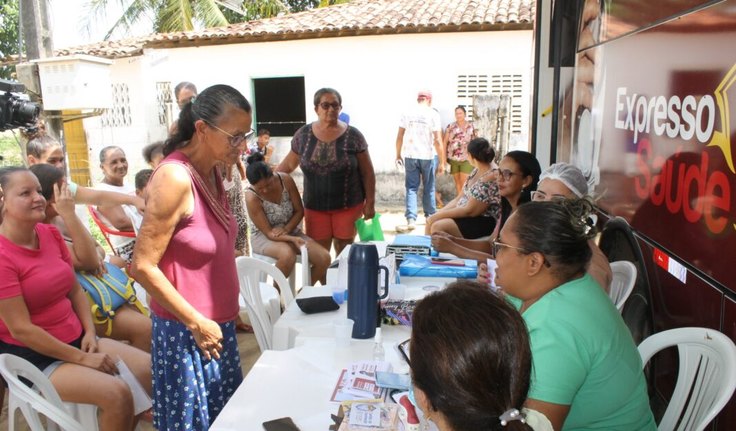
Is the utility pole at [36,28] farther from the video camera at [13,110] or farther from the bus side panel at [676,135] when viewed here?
the bus side panel at [676,135]

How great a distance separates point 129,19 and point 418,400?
1587cm

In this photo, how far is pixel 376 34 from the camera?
9.20m

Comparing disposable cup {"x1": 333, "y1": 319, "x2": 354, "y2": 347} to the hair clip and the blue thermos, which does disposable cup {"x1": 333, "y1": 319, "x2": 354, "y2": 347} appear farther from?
the hair clip

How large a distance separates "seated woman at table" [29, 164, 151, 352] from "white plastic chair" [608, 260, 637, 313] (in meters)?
2.42

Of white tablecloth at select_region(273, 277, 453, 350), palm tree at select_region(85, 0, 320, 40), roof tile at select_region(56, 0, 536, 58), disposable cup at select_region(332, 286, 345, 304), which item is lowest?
white tablecloth at select_region(273, 277, 453, 350)

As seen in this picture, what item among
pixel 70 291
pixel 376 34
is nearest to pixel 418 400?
pixel 70 291

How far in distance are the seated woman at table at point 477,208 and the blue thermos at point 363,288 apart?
224 cm

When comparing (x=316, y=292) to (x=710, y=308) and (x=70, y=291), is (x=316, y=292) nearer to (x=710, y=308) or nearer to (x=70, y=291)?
(x=70, y=291)

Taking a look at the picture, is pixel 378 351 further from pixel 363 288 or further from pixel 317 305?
pixel 317 305

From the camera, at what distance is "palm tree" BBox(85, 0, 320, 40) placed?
1300cm

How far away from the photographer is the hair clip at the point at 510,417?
0.90 m

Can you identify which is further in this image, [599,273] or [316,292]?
[316,292]

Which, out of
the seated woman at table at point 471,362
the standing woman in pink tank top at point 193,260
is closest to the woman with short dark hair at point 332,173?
the standing woman in pink tank top at point 193,260

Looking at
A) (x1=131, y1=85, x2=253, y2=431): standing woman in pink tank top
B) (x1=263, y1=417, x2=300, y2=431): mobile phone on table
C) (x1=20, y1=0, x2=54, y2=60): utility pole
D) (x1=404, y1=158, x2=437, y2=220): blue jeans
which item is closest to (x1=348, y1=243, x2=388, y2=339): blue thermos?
(x1=131, y1=85, x2=253, y2=431): standing woman in pink tank top
